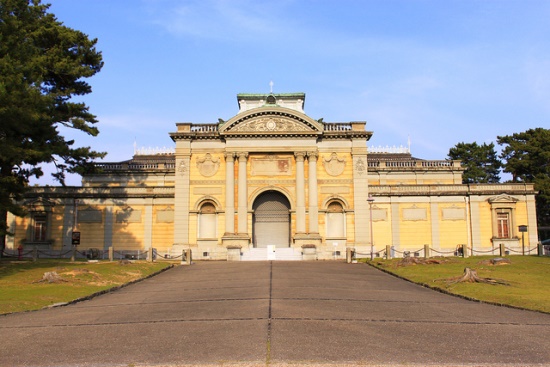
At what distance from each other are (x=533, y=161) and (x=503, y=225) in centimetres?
2083

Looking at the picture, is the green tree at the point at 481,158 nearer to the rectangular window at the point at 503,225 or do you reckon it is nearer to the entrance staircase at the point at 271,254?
the rectangular window at the point at 503,225

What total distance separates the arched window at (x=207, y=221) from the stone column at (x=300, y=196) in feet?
23.6

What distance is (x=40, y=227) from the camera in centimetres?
4572

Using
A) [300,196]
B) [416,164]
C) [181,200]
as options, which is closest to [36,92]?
[181,200]

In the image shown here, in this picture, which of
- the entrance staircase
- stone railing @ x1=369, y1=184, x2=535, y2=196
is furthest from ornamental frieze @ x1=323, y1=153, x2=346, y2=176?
the entrance staircase

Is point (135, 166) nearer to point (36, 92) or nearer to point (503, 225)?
point (36, 92)

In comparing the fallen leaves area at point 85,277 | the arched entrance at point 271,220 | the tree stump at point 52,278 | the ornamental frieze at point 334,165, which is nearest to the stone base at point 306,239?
the arched entrance at point 271,220

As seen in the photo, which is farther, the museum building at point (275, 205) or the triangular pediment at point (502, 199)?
the triangular pediment at point (502, 199)

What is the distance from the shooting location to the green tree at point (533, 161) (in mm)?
61219

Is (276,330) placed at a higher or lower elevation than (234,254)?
lower

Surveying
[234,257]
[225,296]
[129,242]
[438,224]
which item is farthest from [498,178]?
[225,296]

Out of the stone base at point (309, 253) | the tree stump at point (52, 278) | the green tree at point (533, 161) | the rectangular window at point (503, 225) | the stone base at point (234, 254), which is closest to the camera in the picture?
the tree stump at point (52, 278)

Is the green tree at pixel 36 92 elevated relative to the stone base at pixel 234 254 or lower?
elevated

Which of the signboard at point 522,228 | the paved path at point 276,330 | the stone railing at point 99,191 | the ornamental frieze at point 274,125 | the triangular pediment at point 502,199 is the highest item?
the ornamental frieze at point 274,125
